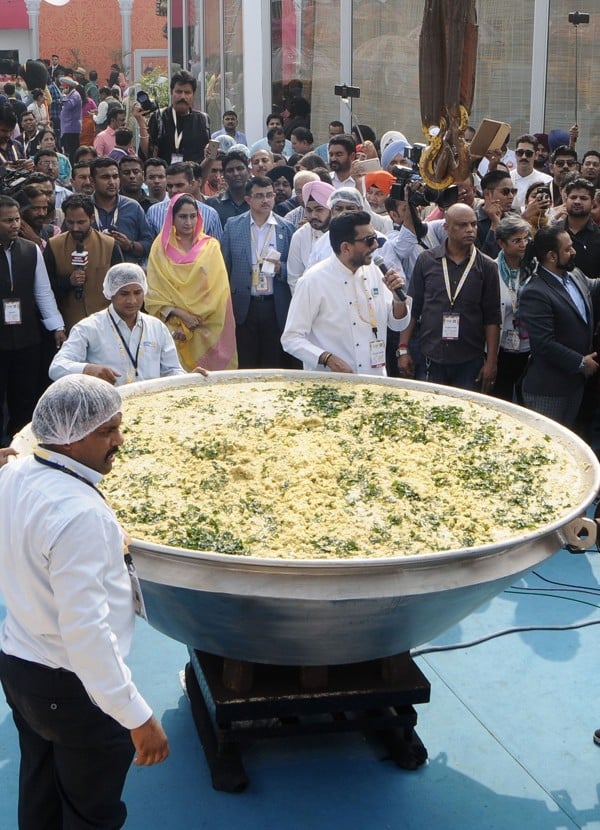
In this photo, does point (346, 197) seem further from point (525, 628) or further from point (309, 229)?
point (525, 628)

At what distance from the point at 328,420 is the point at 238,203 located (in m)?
4.77

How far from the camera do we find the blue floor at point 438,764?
143 inches

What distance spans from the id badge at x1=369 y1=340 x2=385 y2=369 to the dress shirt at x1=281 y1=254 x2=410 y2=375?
0.06 ft

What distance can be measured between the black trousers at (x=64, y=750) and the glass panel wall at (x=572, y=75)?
12432 millimetres

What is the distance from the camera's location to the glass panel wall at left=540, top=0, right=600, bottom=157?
13.4m

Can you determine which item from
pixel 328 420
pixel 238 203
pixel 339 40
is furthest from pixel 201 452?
pixel 339 40

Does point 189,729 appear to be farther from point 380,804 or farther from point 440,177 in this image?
point 440,177

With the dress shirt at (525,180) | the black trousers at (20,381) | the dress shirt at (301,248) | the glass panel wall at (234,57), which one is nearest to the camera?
the black trousers at (20,381)

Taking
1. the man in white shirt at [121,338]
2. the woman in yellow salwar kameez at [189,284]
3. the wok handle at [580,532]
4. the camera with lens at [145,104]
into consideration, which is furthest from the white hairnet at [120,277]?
the camera with lens at [145,104]

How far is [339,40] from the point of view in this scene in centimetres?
1544

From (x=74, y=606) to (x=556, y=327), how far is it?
14.5ft

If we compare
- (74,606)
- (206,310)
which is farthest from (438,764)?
(206,310)

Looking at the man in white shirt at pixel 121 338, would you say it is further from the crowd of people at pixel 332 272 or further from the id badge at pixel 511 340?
the id badge at pixel 511 340

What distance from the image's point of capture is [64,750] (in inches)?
113
